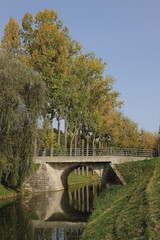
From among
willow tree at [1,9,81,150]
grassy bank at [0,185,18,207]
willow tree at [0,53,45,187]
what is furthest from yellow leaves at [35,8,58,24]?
grassy bank at [0,185,18,207]

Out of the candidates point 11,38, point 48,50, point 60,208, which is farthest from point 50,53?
point 60,208

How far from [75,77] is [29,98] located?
16507mm

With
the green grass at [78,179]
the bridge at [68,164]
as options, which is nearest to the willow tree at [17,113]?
the bridge at [68,164]

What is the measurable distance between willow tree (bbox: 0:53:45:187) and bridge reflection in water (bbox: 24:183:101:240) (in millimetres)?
4252

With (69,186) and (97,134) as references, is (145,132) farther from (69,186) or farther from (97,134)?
(69,186)

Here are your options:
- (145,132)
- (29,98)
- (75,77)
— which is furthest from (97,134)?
(29,98)

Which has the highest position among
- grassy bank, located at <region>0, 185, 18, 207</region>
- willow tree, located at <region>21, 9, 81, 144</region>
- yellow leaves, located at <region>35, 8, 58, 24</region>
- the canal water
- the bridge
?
yellow leaves, located at <region>35, 8, 58, 24</region>

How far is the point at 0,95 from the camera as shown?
63.9 ft

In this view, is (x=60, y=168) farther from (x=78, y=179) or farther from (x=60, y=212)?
(x=60, y=212)

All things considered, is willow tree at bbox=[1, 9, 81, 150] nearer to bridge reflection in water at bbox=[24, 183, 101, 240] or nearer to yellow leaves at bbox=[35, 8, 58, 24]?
yellow leaves at bbox=[35, 8, 58, 24]

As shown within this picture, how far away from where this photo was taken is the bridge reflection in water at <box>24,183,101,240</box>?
16953 mm

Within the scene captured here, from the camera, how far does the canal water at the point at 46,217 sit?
16.4 metres

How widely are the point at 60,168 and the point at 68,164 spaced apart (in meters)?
1.38

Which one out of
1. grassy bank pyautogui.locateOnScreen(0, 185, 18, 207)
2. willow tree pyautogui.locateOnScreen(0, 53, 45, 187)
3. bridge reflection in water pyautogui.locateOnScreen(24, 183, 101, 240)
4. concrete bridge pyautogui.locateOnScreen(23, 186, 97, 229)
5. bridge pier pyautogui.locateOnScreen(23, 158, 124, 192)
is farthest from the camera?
bridge pier pyautogui.locateOnScreen(23, 158, 124, 192)
